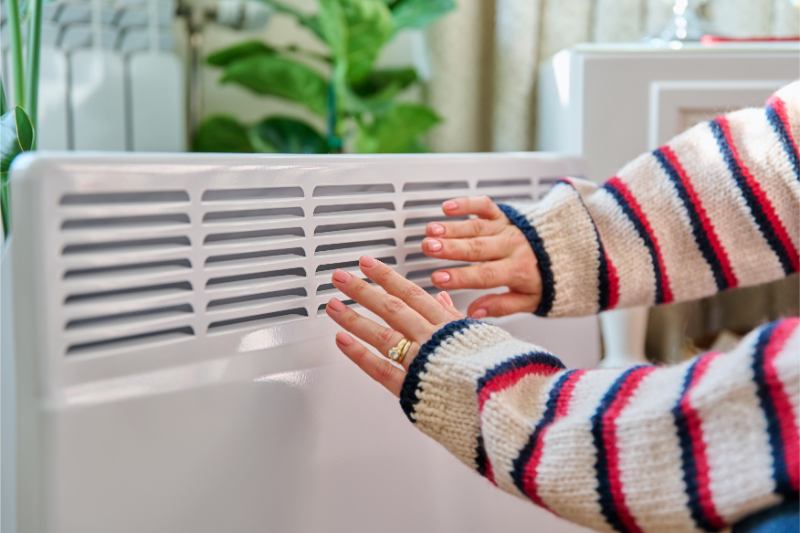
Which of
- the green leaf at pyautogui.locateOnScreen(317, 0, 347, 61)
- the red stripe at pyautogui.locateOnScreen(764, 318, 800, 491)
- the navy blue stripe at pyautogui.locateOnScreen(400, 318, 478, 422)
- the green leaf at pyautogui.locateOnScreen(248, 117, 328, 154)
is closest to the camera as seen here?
the red stripe at pyautogui.locateOnScreen(764, 318, 800, 491)

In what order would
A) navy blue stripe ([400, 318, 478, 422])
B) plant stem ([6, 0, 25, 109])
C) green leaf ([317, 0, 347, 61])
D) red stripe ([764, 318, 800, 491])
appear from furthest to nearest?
green leaf ([317, 0, 347, 61])
plant stem ([6, 0, 25, 109])
navy blue stripe ([400, 318, 478, 422])
red stripe ([764, 318, 800, 491])

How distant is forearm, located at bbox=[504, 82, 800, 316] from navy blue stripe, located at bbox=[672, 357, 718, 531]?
Answer: 0.81ft

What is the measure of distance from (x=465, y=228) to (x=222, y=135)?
711 millimetres

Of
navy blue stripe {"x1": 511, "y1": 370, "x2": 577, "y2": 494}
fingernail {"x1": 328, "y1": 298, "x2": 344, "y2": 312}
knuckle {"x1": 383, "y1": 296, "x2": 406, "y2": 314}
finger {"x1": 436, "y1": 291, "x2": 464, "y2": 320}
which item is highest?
knuckle {"x1": 383, "y1": 296, "x2": 406, "y2": 314}

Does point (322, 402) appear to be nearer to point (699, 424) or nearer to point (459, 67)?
point (699, 424)

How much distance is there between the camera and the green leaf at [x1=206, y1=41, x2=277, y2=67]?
1.25 m

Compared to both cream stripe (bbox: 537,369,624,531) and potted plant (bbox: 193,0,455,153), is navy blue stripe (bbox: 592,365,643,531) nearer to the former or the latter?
cream stripe (bbox: 537,369,624,531)

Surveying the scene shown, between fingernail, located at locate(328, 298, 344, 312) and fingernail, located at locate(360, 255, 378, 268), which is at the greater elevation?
fingernail, located at locate(360, 255, 378, 268)

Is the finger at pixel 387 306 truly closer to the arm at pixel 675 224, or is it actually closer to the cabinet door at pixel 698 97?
the arm at pixel 675 224

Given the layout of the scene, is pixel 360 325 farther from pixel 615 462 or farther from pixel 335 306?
pixel 615 462

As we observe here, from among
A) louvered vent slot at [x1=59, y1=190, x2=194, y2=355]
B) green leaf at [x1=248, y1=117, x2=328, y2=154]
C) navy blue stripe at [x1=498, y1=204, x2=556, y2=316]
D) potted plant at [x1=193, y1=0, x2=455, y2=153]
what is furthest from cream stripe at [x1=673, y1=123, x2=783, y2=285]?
green leaf at [x1=248, y1=117, x2=328, y2=154]

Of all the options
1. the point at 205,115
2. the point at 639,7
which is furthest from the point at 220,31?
the point at 639,7

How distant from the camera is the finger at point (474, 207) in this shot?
0.67 m

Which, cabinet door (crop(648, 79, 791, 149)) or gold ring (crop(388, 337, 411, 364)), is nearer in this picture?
gold ring (crop(388, 337, 411, 364))
